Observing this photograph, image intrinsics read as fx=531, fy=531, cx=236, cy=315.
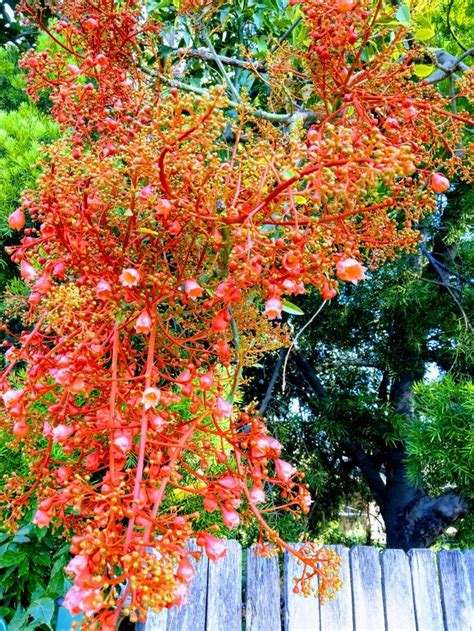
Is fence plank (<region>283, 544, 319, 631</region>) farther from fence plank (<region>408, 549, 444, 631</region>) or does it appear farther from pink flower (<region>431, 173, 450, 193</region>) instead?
pink flower (<region>431, 173, 450, 193</region>)

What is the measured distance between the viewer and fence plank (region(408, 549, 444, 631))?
3.81 feet

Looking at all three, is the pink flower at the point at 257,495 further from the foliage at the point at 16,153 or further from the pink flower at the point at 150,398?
the foliage at the point at 16,153

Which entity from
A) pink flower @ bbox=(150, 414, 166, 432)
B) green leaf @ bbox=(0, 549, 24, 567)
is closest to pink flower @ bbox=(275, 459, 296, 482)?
pink flower @ bbox=(150, 414, 166, 432)

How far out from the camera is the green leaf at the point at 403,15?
0.70m

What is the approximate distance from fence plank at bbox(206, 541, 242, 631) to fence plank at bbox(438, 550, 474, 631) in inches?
18.8

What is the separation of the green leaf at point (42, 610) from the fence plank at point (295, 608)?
46 centimetres

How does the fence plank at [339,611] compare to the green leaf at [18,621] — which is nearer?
the green leaf at [18,621]

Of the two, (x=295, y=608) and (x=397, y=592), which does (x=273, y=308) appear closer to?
(x=295, y=608)

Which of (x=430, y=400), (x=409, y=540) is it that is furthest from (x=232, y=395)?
(x=409, y=540)

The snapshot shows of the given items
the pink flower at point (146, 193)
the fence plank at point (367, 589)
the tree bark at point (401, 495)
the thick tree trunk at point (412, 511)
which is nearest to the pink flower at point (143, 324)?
the pink flower at point (146, 193)

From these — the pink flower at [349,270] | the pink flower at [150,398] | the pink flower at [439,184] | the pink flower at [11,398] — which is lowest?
the pink flower at [150,398]

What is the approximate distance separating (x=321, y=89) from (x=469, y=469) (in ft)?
3.63

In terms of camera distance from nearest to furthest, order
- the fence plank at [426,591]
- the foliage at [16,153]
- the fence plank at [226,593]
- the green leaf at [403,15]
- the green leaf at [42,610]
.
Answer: the green leaf at [403,15] < the green leaf at [42,610] < the fence plank at [226,593] < the fence plank at [426,591] < the foliage at [16,153]

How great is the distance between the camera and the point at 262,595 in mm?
1100
